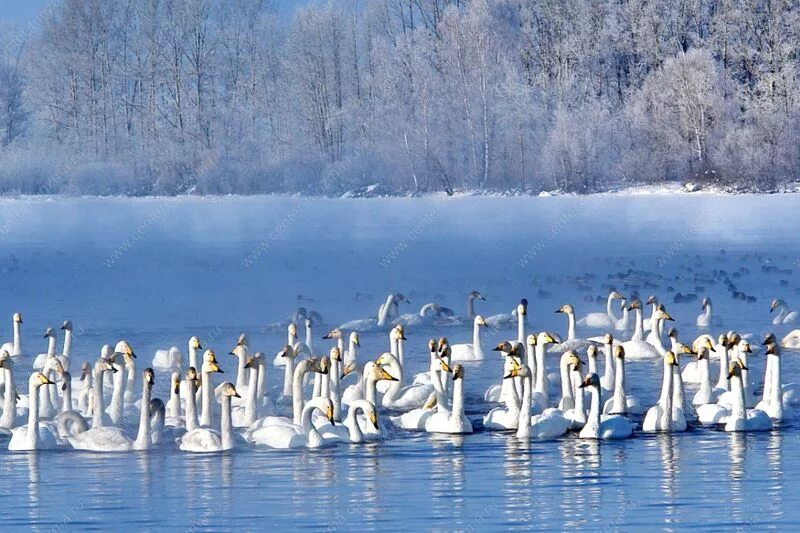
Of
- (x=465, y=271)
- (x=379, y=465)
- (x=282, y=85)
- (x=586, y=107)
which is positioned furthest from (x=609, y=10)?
(x=379, y=465)

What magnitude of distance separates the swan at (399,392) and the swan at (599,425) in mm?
2236

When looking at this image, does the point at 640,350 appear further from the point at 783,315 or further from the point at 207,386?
the point at 207,386

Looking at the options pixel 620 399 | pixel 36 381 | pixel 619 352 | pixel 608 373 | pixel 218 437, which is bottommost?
pixel 218 437

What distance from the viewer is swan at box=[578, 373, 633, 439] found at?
483 inches

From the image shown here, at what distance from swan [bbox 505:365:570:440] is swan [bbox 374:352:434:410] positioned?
1766mm

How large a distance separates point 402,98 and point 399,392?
49.0 m

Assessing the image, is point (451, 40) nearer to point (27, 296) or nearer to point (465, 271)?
point (465, 271)

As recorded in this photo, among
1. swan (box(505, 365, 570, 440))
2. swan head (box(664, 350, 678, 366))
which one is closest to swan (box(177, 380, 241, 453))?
swan (box(505, 365, 570, 440))

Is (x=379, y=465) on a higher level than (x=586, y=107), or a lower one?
lower

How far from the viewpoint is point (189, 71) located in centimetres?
7269

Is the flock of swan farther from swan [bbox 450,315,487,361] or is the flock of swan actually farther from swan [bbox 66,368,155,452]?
swan [bbox 450,315,487,361]

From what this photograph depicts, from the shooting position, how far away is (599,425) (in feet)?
40.5

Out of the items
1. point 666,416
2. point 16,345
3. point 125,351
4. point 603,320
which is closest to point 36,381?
point 125,351

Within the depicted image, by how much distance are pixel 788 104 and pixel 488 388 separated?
1779 inches
